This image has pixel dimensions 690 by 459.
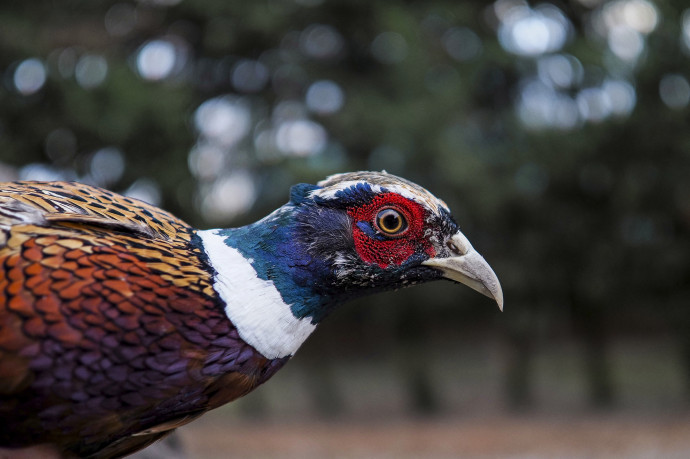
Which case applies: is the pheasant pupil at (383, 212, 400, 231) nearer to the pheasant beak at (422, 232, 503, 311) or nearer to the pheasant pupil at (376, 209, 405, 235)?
the pheasant pupil at (376, 209, 405, 235)

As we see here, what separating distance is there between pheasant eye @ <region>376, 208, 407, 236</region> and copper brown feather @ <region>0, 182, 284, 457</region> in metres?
0.50

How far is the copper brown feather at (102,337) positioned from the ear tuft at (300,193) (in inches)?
13.3

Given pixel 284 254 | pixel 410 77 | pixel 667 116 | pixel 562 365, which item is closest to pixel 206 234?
pixel 284 254

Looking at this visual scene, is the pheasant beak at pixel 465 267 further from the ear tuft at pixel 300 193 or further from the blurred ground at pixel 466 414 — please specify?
→ the blurred ground at pixel 466 414

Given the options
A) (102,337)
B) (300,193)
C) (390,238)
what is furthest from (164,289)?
(390,238)

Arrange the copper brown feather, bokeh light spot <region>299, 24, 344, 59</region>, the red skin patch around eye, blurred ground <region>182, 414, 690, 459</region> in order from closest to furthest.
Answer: the copper brown feather
the red skin patch around eye
blurred ground <region>182, 414, 690, 459</region>
bokeh light spot <region>299, 24, 344, 59</region>

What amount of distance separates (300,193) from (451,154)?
316 inches

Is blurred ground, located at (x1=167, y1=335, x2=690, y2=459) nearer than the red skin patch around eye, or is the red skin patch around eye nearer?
the red skin patch around eye

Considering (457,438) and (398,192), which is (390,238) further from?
(457,438)

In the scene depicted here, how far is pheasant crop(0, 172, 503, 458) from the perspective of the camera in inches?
66.4

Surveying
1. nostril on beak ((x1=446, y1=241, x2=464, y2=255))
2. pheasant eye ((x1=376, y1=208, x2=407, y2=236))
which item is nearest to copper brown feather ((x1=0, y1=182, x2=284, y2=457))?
pheasant eye ((x1=376, y1=208, x2=407, y2=236))

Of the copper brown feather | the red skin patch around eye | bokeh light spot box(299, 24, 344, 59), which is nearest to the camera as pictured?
the copper brown feather

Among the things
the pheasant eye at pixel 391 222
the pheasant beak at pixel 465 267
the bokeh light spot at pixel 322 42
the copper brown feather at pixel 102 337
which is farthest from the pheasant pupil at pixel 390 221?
the bokeh light spot at pixel 322 42

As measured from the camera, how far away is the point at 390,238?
6.63ft
